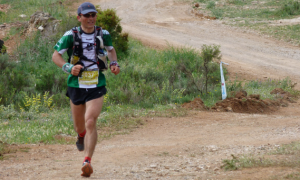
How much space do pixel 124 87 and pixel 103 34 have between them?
18.3ft

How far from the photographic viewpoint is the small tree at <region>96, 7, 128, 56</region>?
13117mm

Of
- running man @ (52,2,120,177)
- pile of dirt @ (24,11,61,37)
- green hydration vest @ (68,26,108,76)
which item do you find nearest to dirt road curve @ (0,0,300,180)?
running man @ (52,2,120,177)

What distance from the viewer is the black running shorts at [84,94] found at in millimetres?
4719

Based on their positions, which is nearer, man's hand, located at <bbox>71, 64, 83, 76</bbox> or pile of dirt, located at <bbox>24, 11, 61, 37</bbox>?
man's hand, located at <bbox>71, 64, 83, 76</bbox>

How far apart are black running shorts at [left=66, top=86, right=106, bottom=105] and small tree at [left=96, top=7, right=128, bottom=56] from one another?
843 cm

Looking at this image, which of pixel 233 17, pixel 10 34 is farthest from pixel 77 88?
pixel 233 17

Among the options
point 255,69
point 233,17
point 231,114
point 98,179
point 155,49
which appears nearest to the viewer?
point 98,179

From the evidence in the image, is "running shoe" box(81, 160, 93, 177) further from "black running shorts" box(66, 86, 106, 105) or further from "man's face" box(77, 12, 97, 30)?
"man's face" box(77, 12, 97, 30)

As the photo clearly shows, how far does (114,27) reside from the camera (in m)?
13.5

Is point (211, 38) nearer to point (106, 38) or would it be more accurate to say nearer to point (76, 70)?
point (106, 38)

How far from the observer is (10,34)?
51.6ft

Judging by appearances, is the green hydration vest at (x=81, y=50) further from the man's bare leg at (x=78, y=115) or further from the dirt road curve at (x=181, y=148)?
the dirt road curve at (x=181, y=148)

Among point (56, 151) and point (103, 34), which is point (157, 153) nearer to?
point (56, 151)

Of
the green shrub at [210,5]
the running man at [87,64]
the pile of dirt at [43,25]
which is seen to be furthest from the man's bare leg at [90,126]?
the green shrub at [210,5]
